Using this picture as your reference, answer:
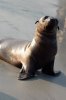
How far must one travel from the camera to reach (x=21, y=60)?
614cm

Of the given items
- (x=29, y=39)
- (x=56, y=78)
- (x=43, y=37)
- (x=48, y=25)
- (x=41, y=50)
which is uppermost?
(x=48, y=25)

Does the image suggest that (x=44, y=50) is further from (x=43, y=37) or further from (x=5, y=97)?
(x=5, y=97)

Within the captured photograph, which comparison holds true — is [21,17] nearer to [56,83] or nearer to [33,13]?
[33,13]

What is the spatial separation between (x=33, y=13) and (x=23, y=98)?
4.89m

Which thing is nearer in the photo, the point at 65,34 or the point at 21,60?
the point at 21,60

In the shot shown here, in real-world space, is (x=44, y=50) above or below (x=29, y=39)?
above

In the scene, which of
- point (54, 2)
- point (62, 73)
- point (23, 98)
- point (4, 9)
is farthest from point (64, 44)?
point (54, 2)

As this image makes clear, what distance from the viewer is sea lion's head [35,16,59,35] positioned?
5.77 m

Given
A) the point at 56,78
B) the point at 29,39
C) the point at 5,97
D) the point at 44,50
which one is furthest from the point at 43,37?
the point at 29,39

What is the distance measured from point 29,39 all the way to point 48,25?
180cm

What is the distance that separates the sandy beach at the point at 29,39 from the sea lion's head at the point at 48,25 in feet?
2.32

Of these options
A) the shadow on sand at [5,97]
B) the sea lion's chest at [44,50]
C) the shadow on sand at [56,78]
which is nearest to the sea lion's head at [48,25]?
the sea lion's chest at [44,50]

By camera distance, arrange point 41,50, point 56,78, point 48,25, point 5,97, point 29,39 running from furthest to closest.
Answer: point 29,39 → point 56,78 → point 41,50 → point 48,25 → point 5,97

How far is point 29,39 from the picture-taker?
297 inches
